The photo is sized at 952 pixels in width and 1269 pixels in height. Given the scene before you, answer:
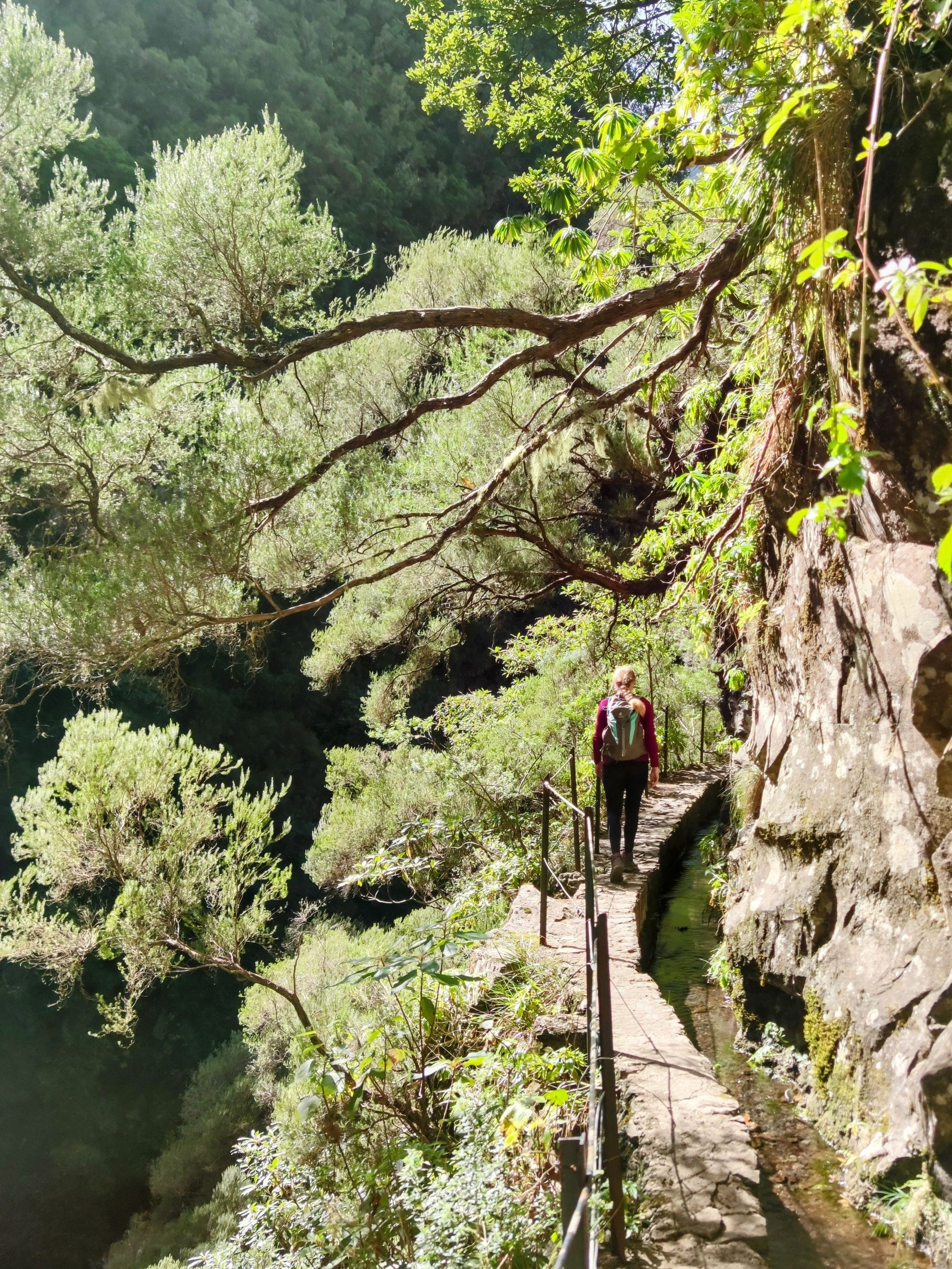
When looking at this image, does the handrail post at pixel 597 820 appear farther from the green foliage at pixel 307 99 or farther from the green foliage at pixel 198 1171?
the green foliage at pixel 307 99

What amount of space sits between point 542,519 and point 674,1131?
241 inches

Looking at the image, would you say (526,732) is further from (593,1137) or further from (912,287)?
(912,287)

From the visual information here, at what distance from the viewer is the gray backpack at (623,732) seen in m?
5.27

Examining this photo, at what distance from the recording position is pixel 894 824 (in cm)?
299

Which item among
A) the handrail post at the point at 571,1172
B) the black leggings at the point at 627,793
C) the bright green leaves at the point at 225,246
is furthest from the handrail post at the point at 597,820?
the handrail post at the point at 571,1172

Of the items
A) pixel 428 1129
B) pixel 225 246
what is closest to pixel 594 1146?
pixel 428 1129

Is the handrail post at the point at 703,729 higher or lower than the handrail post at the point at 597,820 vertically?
higher

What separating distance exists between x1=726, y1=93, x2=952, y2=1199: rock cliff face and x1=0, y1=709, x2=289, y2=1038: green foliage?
7.24 m

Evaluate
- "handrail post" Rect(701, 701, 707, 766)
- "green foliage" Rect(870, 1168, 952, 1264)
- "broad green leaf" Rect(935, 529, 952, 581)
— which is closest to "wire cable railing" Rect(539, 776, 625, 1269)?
"green foliage" Rect(870, 1168, 952, 1264)

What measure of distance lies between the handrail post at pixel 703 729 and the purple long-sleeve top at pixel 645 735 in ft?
20.1

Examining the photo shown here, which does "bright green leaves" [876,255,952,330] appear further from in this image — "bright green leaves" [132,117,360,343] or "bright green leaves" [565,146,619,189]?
"bright green leaves" [132,117,360,343]

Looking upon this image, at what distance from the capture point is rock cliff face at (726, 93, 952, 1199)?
8.84 feet

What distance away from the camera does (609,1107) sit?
2602 millimetres

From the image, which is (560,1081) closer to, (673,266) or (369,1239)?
(369,1239)
